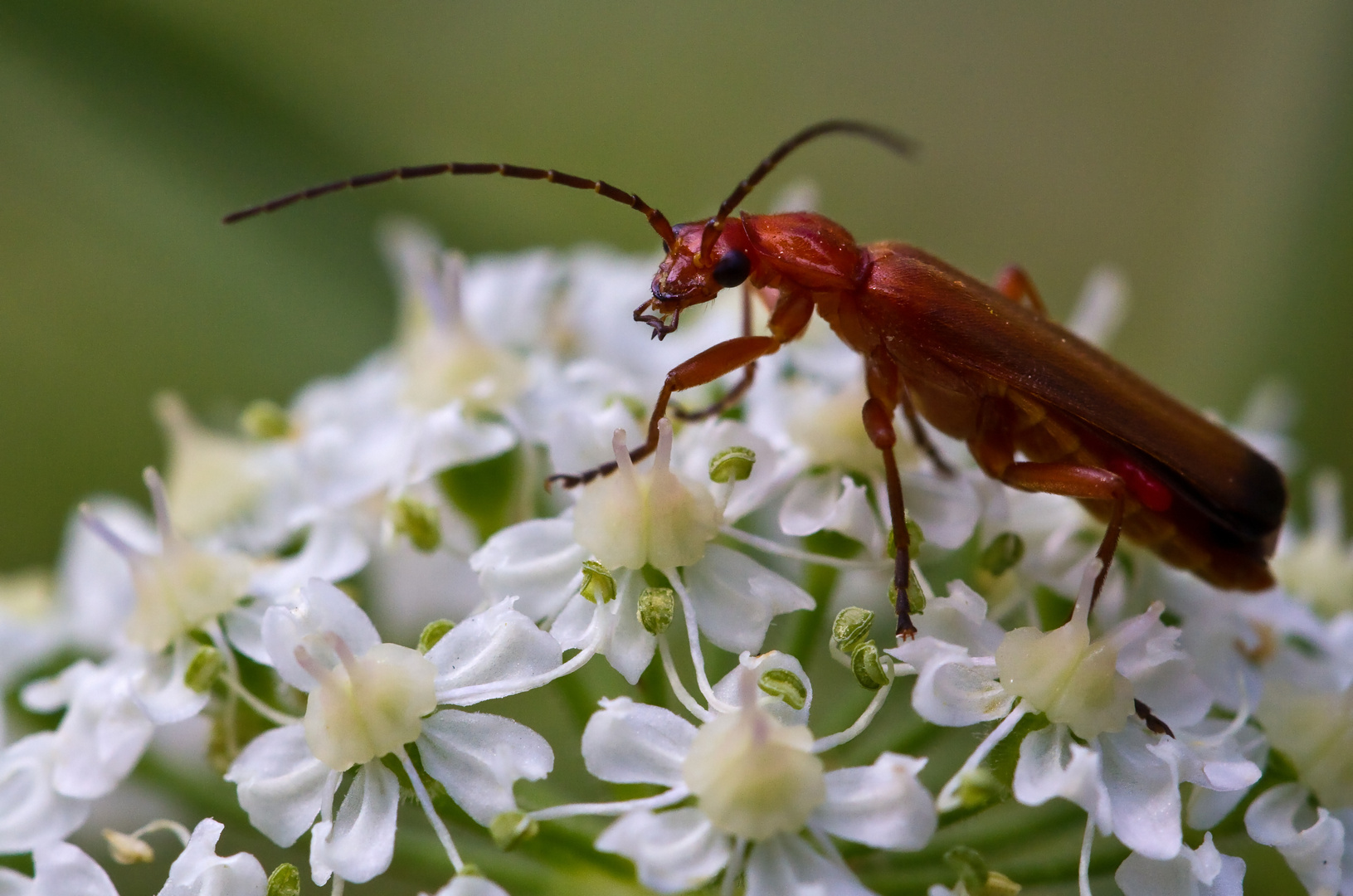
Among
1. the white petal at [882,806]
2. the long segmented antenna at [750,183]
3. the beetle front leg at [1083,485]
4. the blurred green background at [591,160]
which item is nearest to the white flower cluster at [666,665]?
the white petal at [882,806]

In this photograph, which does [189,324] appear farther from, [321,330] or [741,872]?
[741,872]

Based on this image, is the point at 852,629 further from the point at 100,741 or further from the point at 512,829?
the point at 100,741

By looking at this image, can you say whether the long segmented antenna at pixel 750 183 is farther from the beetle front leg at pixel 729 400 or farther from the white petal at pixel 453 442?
the white petal at pixel 453 442

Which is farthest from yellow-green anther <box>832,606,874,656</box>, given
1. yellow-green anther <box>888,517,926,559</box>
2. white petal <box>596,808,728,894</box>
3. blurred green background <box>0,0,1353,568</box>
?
blurred green background <box>0,0,1353,568</box>

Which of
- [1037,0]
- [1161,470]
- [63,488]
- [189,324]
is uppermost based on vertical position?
[1037,0]

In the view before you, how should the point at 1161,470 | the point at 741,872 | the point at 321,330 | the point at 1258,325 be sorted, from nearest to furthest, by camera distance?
1. the point at 741,872
2. the point at 1161,470
3. the point at 1258,325
4. the point at 321,330

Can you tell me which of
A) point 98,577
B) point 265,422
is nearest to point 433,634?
point 265,422

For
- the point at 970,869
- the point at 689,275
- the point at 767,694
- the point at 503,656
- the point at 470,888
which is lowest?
the point at 470,888

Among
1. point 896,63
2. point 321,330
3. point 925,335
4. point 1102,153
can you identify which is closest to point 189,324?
point 321,330
